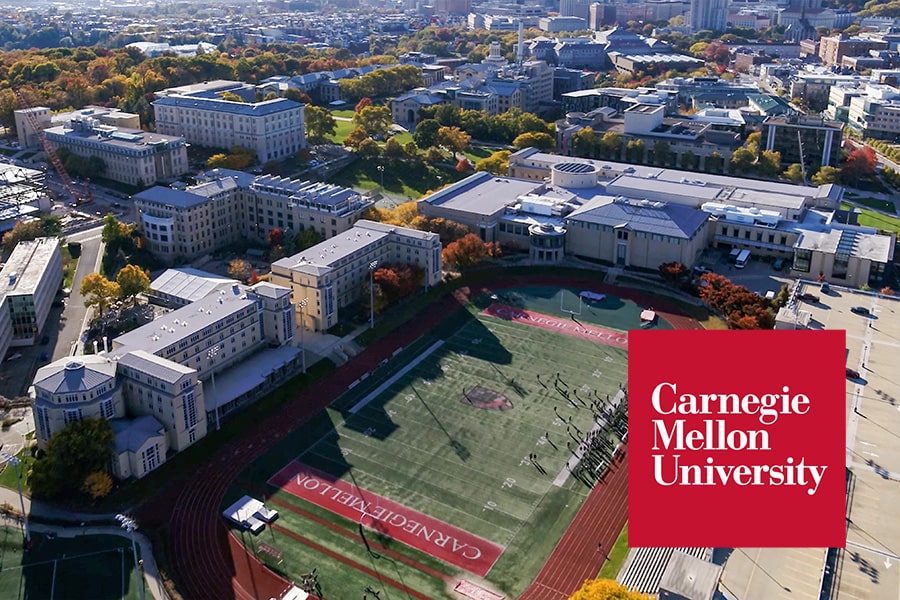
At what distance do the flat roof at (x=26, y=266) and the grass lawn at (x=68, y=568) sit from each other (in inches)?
1056

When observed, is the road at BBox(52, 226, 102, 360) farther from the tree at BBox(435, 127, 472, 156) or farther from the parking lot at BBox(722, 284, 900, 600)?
the parking lot at BBox(722, 284, 900, 600)

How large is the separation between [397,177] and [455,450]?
65658 millimetres

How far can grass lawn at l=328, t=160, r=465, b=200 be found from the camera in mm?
107938

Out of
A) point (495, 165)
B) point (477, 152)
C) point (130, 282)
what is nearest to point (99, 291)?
point (130, 282)

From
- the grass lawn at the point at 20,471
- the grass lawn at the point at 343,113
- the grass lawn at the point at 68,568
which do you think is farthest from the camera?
the grass lawn at the point at 343,113

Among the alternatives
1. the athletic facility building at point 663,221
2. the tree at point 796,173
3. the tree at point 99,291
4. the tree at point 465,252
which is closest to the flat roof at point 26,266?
the tree at point 99,291

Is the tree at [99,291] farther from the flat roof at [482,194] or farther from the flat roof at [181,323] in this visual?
the flat roof at [482,194]

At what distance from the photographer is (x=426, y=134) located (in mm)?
121438

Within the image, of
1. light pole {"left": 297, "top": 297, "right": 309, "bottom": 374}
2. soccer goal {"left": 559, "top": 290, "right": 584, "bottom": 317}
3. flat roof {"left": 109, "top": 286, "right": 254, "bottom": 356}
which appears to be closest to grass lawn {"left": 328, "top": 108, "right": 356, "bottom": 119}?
soccer goal {"left": 559, "top": 290, "right": 584, "bottom": 317}

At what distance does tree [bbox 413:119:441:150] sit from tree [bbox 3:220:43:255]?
57.2 metres

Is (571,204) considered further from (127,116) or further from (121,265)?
(127,116)

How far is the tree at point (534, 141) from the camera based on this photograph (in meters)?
120

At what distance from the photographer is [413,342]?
66562mm

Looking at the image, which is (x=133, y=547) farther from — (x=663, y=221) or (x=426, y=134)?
(x=426, y=134)
